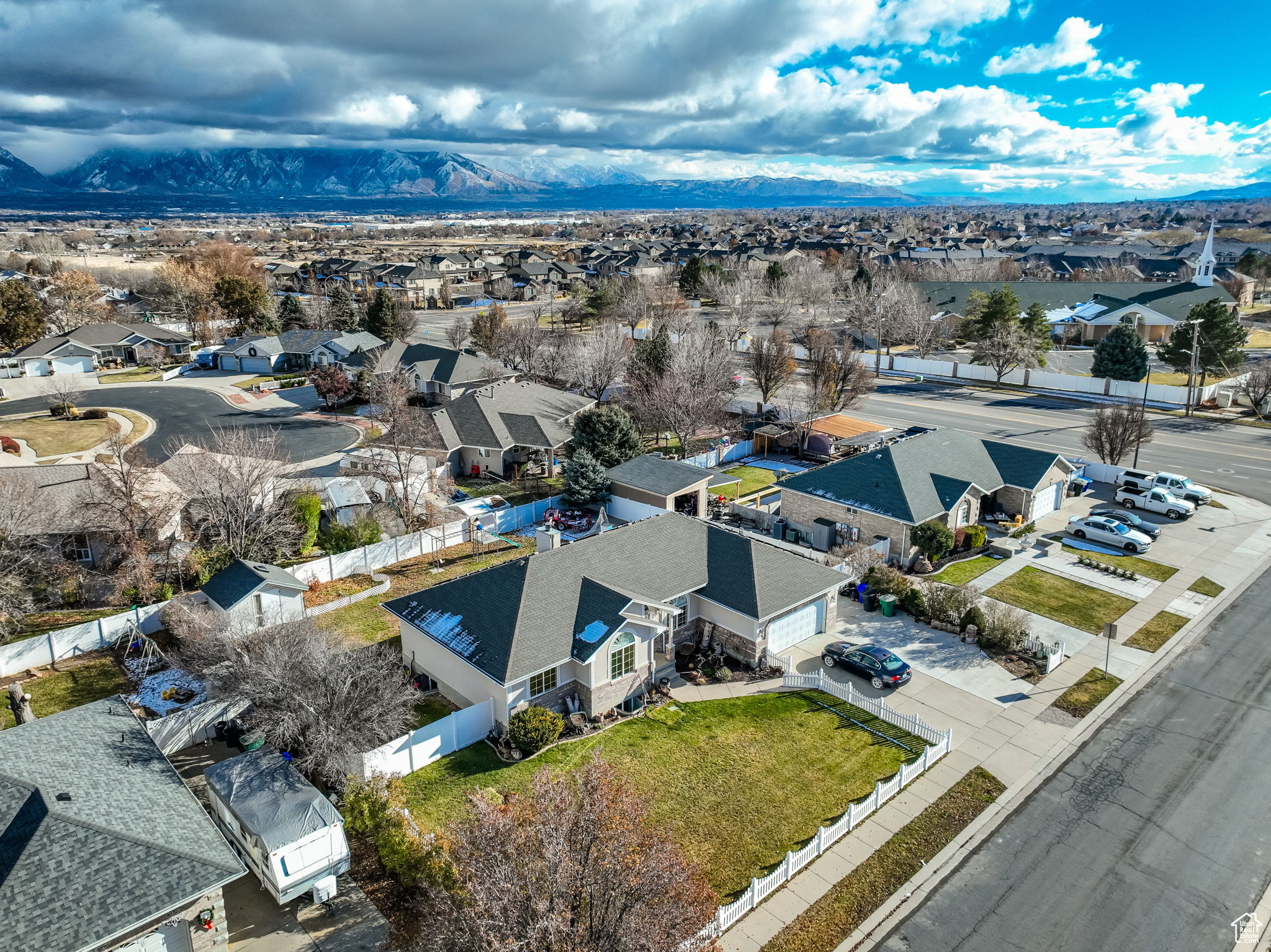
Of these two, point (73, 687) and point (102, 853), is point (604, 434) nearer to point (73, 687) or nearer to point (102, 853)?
point (73, 687)

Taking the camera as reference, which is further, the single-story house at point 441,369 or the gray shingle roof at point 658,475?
the single-story house at point 441,369

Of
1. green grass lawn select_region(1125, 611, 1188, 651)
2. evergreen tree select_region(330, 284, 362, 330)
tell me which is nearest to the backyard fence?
green grass lawn select_region(1125, 611, 1188, 651)

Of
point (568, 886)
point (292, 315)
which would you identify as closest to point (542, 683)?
point (568, 886)

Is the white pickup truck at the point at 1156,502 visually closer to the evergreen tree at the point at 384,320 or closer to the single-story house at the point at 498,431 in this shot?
the single-story house at the point at 498,431

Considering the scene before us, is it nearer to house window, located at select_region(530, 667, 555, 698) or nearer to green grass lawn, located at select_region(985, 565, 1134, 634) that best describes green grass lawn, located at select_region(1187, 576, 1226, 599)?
green grass lawn, located at select_region(985, 565, 1134, 634)

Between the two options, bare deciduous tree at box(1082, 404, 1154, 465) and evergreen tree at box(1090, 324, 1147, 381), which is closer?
bare deciduous tree at box(1082, 404, 1154, 465)

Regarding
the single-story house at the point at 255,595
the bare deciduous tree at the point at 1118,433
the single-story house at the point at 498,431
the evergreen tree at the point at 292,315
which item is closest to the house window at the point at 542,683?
the single-story house at the point at 255,595

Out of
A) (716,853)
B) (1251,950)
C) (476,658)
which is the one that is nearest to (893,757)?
(716,853)
